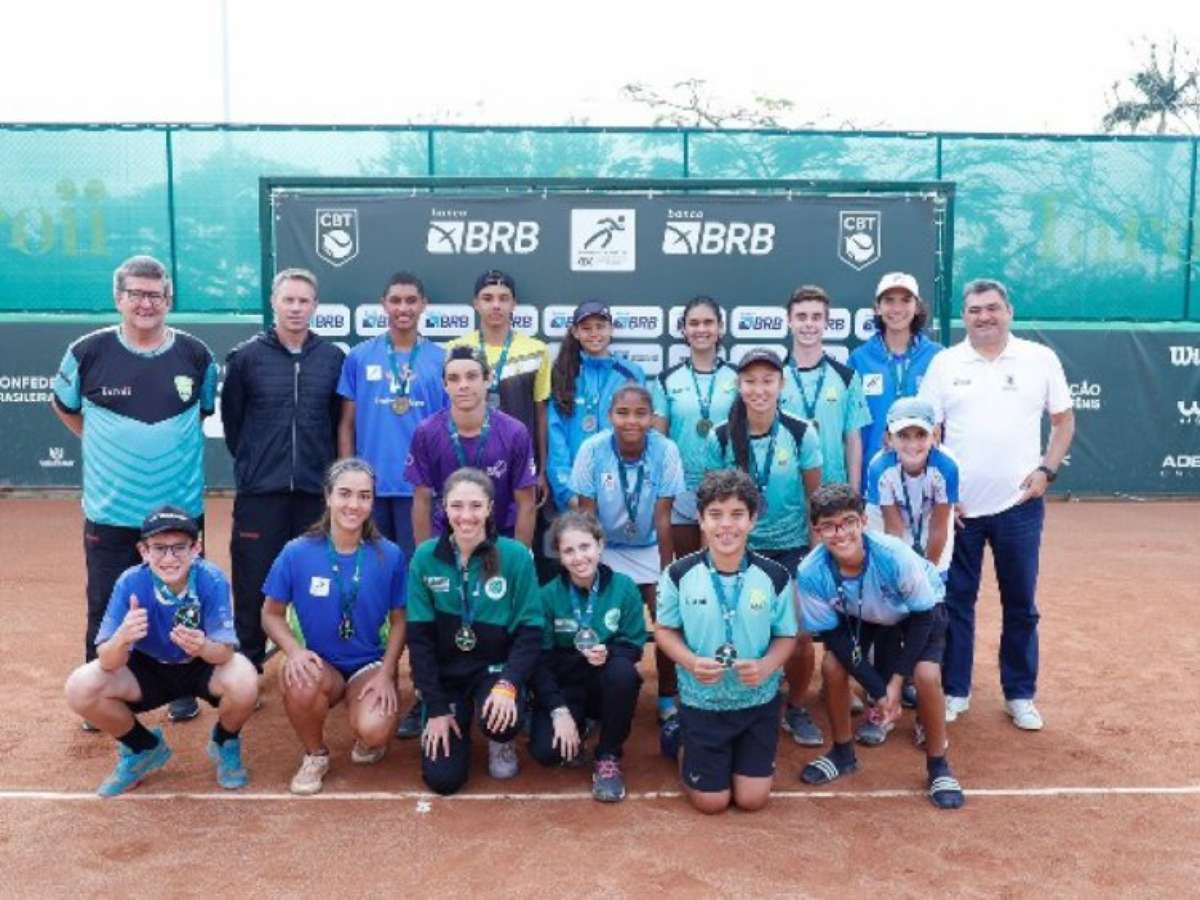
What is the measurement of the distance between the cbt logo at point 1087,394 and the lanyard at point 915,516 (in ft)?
26.6

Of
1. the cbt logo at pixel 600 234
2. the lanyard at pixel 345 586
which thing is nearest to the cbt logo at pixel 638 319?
the cbt logo at pixel 600 234

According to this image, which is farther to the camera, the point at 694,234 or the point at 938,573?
the point at 694,234

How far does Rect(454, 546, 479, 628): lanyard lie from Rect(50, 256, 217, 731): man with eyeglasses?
1286 millimetres

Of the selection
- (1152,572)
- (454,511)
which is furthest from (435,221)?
(1152,572)

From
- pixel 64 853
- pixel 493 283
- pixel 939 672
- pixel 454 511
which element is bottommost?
pixel 64 853

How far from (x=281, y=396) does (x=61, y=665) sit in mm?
2239

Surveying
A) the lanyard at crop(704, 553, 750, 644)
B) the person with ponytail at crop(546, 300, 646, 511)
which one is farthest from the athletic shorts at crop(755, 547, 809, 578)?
the person with ponytail at crop(546, 300, 646, 511)

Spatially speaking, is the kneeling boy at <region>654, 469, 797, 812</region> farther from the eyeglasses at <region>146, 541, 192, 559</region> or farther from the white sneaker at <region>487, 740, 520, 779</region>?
the eyeglasses at <region>146, 541, 192, 559</region>

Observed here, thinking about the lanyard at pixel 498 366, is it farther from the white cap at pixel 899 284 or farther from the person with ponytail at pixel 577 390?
the white cap at pixel 899 284

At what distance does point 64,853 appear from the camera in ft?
12.8

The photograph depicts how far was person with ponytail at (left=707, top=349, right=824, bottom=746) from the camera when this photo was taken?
489 cm

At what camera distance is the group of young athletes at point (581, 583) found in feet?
14.3

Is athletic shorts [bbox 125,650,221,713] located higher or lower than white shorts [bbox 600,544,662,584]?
lower

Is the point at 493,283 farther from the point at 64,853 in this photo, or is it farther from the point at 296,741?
the point at 64,853
